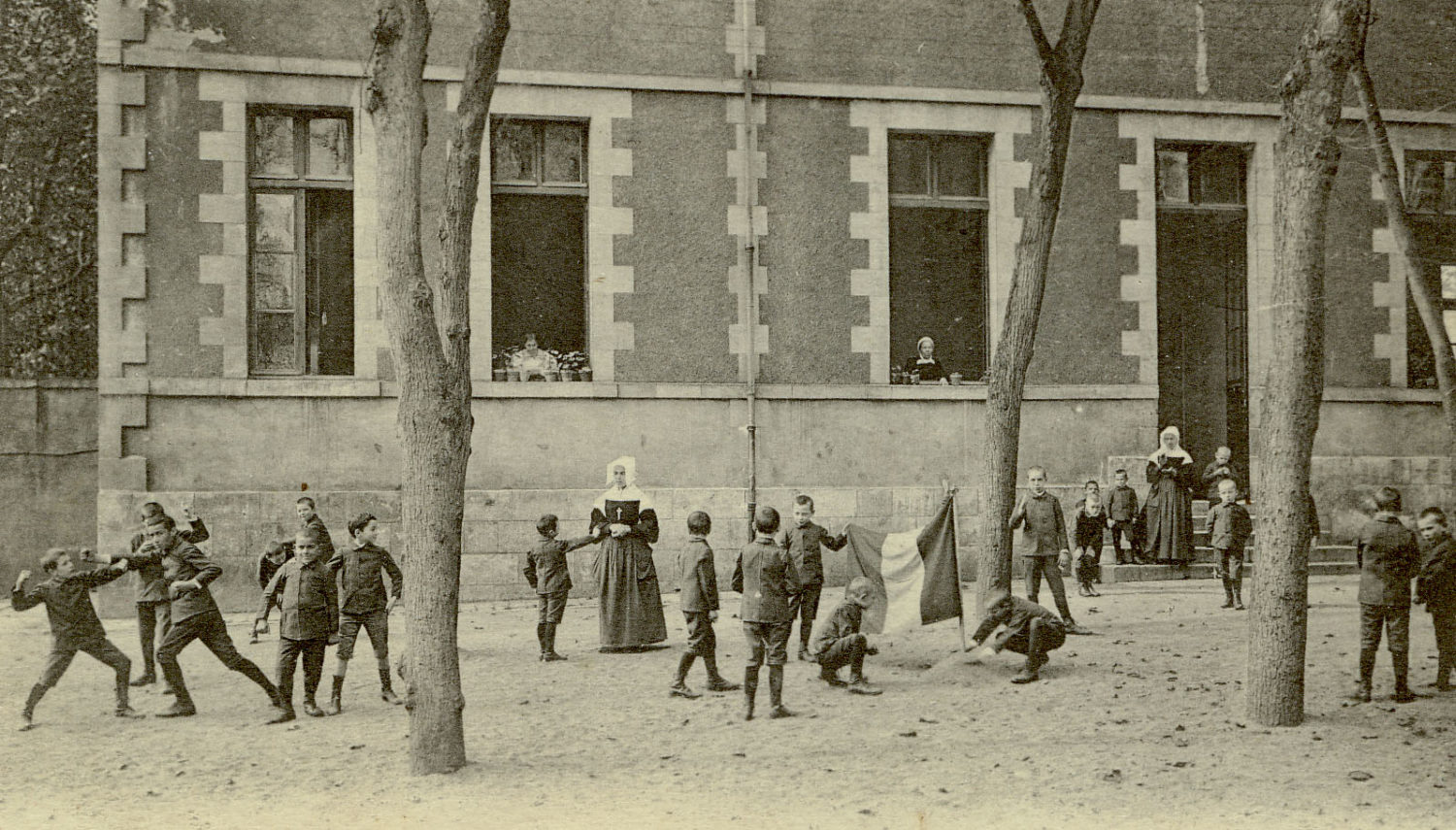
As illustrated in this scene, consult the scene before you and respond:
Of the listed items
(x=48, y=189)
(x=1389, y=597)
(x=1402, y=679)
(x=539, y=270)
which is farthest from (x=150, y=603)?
(x=48, y=189)

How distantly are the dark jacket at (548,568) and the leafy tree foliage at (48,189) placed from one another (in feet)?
33.7

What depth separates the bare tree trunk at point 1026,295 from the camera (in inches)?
434

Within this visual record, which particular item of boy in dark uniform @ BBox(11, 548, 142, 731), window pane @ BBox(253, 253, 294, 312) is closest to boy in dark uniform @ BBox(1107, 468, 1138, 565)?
window pane @ BBox(253, 253, 294, 312)

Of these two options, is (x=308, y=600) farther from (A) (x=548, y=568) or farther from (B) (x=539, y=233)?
(B) (x=539, y=233)

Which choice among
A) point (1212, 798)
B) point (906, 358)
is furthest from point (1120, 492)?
point (1212, 798)

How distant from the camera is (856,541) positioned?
10742 millimetres

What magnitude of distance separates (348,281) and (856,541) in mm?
7531

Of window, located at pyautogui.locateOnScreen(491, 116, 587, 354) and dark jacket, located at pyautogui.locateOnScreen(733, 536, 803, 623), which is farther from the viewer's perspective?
window, located at pyautogui.locateOnScreen(491, 116, 587, 354)

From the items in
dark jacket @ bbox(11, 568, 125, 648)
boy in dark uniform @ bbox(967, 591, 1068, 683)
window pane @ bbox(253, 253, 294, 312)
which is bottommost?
boy in dark uniform @ bbox(967, 591, 1068, 683)

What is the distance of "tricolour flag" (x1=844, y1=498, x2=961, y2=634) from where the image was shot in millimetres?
10656

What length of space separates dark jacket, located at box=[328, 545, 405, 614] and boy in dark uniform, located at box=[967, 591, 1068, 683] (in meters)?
4.77

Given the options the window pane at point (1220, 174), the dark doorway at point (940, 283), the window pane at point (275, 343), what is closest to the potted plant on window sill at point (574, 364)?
the window pane at point (275, 343)

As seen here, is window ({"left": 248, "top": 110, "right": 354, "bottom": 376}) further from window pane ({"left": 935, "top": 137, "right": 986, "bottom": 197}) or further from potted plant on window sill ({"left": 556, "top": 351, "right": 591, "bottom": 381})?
window pane ({"left": 935, "top": 137, "right": 986, "bottom": 197})

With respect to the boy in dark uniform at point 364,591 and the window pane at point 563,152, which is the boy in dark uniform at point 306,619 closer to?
the boy in dark uniform at point 364,591
